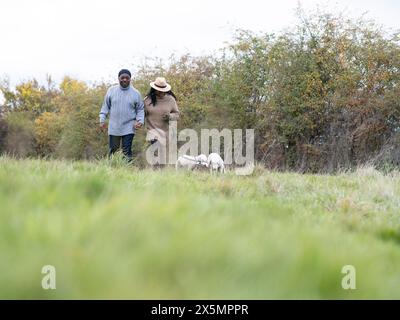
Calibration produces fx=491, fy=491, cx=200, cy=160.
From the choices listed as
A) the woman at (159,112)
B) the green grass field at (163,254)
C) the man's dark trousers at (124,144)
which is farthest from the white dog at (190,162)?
the green grass field at (163,254)

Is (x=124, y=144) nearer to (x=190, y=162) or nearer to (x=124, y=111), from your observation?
(x=124, y=111)

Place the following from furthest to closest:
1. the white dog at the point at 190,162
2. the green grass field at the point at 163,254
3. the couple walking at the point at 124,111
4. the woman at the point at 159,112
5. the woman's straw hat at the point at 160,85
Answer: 1. the white dog at the point at 190,162
2. the woman at the point at 159,112
3. the woman's straw hat at the point at 160,85
4. the couple walking at the point at 124,111
5. the green grass field at the point at 163,254

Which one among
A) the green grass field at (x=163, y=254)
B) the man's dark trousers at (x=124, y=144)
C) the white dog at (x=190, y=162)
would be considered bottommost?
the green grass field at (x=163, y=254)

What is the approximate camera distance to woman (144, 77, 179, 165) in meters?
9.68

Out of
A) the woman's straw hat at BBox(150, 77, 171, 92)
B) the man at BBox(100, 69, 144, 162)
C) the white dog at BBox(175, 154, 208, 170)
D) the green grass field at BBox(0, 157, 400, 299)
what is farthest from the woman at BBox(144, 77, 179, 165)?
the green grass field at BBox(0, 157, 400, 299)

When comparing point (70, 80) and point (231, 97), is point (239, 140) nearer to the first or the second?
point (231, 97)

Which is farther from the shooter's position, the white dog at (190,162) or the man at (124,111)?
the white dog at (190,162)

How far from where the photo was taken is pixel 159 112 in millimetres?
9719

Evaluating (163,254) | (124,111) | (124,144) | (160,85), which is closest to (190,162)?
(160,85)

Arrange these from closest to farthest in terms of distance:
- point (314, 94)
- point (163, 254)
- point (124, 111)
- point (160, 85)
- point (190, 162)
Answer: point (163, 254) < point (124, 111) < point (160, 85) < point (190, 162) < point (314, 94)

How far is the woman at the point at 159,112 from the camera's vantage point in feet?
31.8

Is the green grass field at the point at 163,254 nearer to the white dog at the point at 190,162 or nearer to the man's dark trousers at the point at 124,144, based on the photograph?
the man's dark trousers at the point at 124,144

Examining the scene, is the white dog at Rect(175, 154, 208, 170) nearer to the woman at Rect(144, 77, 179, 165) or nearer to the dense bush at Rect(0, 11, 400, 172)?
the woman at Rect(144, 77, 179, 165)
